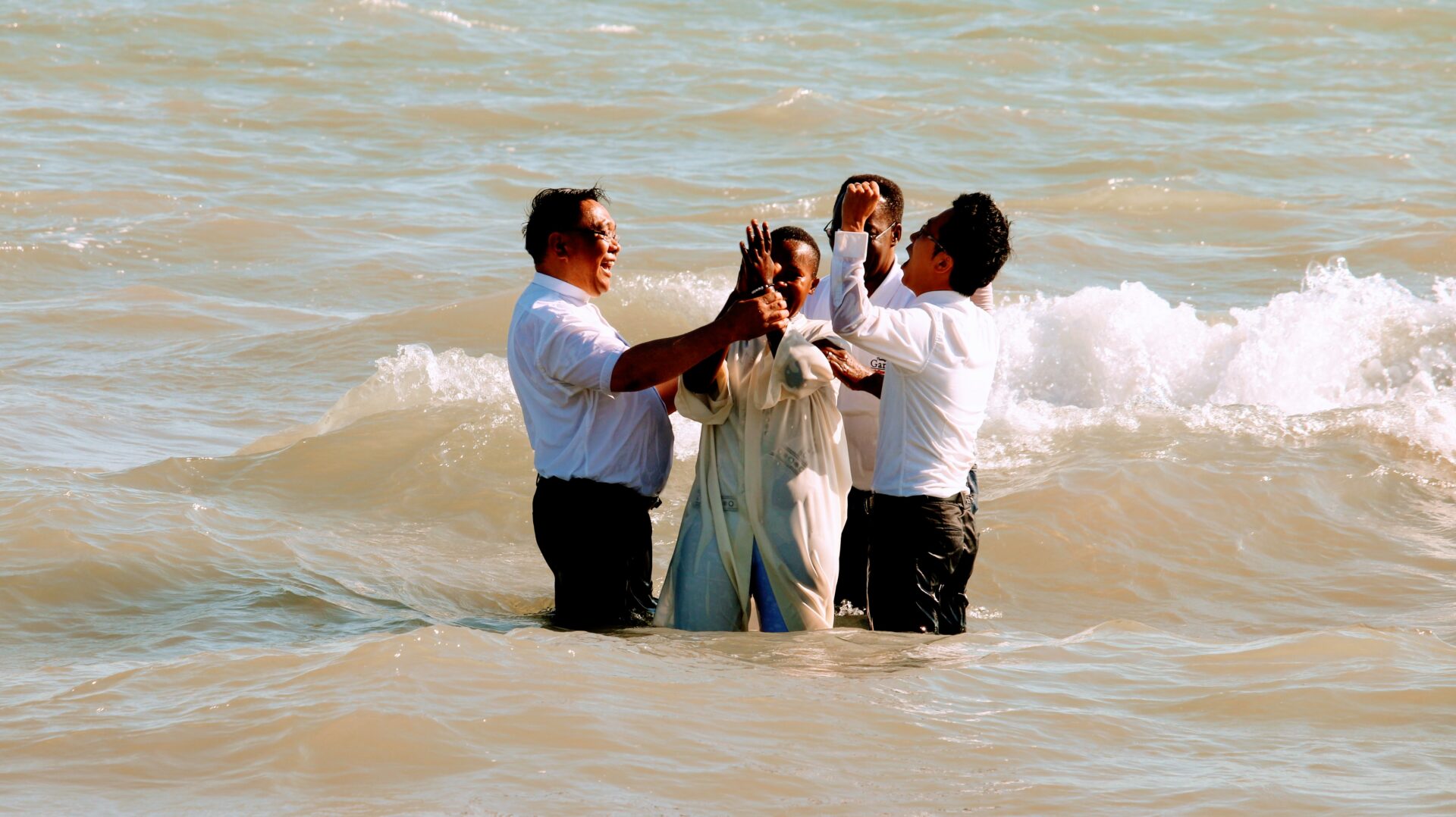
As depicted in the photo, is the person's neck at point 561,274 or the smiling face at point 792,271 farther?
the person's neck at point 561,274

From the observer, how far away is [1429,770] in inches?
159

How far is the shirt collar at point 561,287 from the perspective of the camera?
4.86 meters

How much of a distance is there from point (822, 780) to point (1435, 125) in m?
15.9

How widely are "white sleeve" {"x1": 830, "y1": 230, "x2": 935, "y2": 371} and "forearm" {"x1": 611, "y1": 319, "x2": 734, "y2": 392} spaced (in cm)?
31

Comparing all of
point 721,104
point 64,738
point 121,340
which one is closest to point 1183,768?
point 64,738

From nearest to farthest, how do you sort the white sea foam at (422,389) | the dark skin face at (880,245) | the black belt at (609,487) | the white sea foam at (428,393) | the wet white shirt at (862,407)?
the black belt at (609,487) < the dark skin face at (880,245) < the wet white shirt at (862,407) < the white sea foam at (428,393) < the white sea foam at (422,389)

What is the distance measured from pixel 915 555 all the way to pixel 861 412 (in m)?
0.61

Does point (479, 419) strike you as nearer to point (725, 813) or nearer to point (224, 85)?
point (725, 813)

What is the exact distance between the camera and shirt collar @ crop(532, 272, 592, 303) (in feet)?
15.9

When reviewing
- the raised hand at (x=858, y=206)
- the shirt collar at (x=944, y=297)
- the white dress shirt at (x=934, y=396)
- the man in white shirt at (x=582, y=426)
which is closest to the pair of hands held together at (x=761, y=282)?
the raised hand at (x=858, y=206)

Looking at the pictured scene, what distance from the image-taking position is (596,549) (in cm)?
489

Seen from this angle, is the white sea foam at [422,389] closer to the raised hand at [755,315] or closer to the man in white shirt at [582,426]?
the man in white shirt at [582,426]

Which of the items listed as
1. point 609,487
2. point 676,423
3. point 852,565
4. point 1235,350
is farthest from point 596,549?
point 1235,350

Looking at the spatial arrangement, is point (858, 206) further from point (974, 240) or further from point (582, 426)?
point (582, 426)
